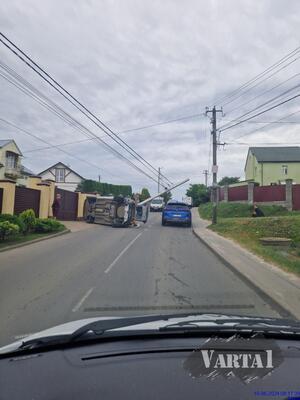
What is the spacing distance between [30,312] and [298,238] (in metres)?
16.0

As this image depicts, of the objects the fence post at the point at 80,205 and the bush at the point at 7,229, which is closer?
the bush at the point at 7,229

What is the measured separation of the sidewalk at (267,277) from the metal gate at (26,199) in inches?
466

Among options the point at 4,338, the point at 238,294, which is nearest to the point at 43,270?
the point at 238,294

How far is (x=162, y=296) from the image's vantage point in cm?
861

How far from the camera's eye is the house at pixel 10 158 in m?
54.0

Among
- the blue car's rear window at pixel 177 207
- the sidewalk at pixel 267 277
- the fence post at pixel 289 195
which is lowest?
the sidewalk at pixel 267 277

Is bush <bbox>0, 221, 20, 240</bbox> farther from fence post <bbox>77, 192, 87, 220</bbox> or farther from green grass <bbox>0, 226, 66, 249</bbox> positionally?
fence post <bbox>77, 192, 87, 220</bbox>

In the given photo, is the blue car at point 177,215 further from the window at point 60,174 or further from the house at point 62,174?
the window at point 60,174

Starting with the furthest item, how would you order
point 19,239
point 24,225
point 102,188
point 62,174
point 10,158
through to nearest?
point 62,174, point 102,188, point 10,158, point 24,225, point 19,239

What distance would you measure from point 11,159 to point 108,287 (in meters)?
50.8

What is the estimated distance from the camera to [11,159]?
56.8 meters

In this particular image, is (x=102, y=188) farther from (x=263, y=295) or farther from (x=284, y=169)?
(x=263, y=295)

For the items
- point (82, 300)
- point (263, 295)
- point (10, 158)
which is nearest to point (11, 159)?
point (10, 158)

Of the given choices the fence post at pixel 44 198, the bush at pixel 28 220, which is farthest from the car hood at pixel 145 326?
the fence post at pixel 44 198
